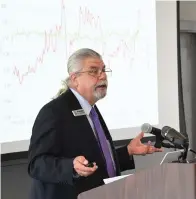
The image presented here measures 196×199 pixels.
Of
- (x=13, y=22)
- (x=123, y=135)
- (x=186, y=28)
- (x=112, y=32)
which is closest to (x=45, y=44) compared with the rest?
(x=13, y=22)

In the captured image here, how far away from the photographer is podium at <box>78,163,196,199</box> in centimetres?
79

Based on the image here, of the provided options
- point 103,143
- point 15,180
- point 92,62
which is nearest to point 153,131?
point 103,143

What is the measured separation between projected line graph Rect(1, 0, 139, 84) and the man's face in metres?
0.64

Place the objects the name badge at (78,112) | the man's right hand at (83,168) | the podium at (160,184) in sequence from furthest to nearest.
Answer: the name badge at (78,112)
the man's right hand at (83,168)
the podium at (160,184)

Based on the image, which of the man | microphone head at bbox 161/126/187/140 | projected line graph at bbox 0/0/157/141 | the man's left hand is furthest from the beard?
projected line graph at bbox 0/0/157/141

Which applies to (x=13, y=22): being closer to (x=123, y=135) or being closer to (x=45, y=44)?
(x=45, y=44)

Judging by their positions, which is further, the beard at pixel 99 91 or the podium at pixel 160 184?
the beard at pixel 99 91

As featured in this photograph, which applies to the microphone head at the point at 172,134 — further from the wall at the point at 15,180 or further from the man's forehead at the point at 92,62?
the wall at the point at 15,180

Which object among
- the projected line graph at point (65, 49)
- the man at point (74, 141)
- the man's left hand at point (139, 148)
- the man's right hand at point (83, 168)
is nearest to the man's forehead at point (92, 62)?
the man at point (74, 141)

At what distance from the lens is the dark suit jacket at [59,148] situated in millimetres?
1490

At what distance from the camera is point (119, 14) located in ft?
8.95

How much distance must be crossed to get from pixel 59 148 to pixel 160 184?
75 centimetres

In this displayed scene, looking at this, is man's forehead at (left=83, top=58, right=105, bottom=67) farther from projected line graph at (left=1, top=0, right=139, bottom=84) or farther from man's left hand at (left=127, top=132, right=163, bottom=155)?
projected line graph at (left=1, top=0, right=139, bottom=84)

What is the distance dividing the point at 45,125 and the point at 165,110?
1.59 meters
